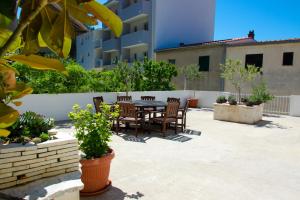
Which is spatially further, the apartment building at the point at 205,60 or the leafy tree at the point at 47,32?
the apartment building at the point at 205,60

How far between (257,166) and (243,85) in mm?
12544

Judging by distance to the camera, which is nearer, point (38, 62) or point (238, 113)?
point (38, 62)

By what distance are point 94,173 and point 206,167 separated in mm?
2634

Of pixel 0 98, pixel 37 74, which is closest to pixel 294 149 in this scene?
pixel 0 98

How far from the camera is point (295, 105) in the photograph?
13.3 metres

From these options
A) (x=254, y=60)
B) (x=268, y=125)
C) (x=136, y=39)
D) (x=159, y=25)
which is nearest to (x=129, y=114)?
(x=268, y=125)

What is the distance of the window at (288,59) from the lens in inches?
584

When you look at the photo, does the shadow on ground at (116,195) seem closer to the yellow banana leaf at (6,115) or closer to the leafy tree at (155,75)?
the yellow banana leaf at (6,115)

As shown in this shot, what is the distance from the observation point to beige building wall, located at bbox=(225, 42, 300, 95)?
14.8 metres

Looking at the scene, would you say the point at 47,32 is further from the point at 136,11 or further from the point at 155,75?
the point at 136,11

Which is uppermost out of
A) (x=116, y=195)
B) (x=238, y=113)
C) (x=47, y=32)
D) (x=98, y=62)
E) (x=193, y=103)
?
(x=98, y=62)

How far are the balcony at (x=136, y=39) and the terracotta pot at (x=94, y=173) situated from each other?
2004cm

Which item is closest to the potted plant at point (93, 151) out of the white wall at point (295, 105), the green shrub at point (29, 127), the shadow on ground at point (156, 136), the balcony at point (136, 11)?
the green shrub at point (29, 127)

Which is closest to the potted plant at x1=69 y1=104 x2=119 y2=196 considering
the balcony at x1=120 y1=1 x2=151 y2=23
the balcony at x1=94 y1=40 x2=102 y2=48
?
the balcony at x1=120 y1=1 x2=151 y2=23
